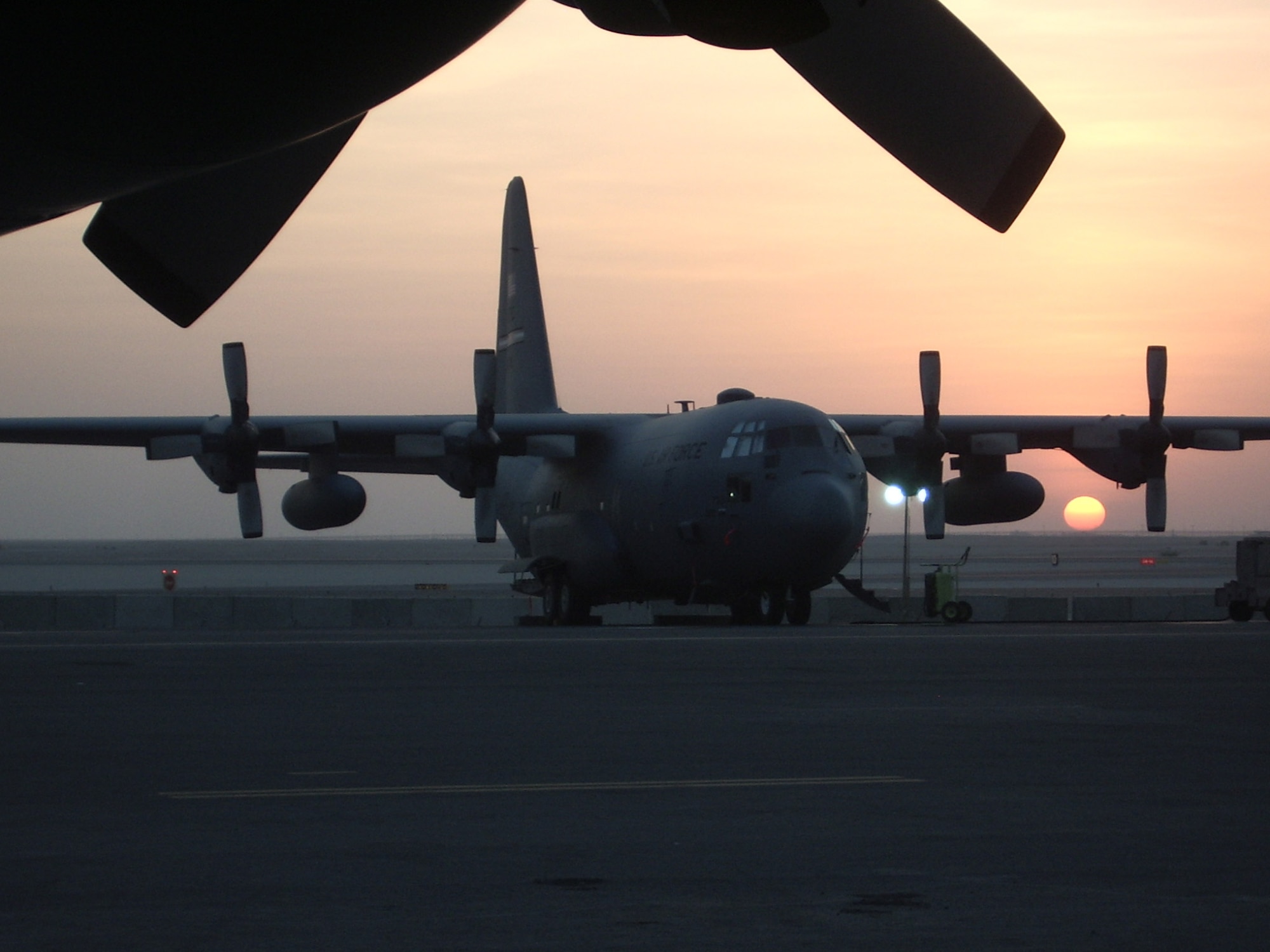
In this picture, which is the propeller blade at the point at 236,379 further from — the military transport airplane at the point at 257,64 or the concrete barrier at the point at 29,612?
the military transport airplane at the point at 257,64

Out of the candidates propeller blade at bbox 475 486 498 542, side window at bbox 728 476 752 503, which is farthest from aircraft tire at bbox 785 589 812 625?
propeller blade at bbox 475 486 498 542

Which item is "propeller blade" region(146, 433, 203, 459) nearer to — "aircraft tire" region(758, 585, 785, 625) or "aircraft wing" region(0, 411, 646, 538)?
"aircraft wing" region(0, 411, 646, 538)

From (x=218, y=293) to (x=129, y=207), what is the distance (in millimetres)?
327

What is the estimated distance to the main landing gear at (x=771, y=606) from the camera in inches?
1108

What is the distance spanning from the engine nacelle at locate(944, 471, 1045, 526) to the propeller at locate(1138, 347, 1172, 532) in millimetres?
2087

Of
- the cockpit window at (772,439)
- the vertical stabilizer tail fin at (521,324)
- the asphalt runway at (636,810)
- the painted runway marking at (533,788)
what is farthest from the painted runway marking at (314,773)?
the vertical stabilizer tail fin at (521,324)

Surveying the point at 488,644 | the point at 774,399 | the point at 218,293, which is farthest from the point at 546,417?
the point at 218,293

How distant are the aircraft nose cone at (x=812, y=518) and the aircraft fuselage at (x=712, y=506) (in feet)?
0.07

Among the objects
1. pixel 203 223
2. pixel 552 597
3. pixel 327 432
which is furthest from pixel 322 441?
pixel 203 223

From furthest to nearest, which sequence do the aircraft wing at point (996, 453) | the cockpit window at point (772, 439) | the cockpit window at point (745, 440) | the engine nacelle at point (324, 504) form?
the aircraft wing at point (996, 453)
the engine nacelle at point (324, 504)
the cockpit window at point (745, 440)
the cockpit window at point (772, 439)

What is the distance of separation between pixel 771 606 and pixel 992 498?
618 cm

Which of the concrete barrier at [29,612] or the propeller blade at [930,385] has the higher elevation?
the propeller blade at [930,385]

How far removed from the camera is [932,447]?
101ft

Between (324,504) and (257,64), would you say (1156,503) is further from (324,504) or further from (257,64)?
(257,64)
